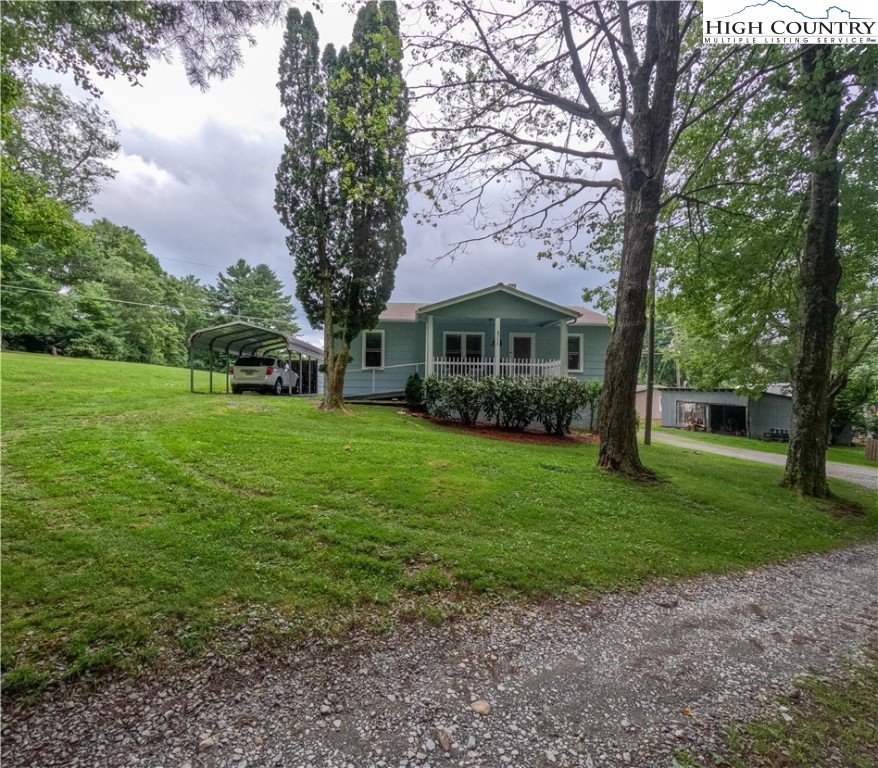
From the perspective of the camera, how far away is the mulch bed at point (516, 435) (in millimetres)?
9469

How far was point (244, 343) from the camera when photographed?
15.3 metres

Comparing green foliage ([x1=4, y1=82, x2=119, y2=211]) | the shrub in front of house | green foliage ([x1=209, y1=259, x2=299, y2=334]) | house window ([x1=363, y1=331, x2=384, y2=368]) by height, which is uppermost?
green foliage ([x1=209, y1=259, x2=299, y2=334])

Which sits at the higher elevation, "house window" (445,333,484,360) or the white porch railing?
"house window" (445,333,484,360)

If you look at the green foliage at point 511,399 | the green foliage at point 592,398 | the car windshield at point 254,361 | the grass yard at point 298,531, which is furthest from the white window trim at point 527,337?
the car windshield at point 254,361

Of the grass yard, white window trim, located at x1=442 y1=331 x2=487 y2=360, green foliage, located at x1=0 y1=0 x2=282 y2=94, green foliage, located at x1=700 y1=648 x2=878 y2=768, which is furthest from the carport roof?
green foliage, located at x1=700 y1=648 x2=878 y2=768

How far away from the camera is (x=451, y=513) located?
4.15 meters

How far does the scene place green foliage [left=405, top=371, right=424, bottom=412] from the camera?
12633mm

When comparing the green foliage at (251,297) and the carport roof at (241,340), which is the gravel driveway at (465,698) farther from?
the green foliage at (251,297)

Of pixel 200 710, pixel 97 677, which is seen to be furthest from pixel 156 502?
pixel 200 710

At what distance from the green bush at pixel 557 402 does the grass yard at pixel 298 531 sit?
11.1 ft

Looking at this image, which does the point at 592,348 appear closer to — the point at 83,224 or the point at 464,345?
the point at 464,345

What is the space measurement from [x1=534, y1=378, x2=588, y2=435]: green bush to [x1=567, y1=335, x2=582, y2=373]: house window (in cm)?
410

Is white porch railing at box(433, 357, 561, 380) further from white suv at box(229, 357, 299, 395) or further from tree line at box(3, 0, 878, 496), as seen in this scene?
white suv at box(229, 357, 299, 395)

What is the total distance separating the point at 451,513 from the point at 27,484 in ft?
13.8
